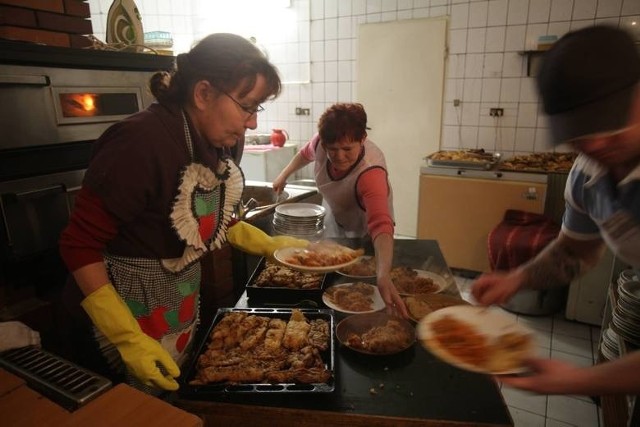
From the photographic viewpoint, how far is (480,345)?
1219mm

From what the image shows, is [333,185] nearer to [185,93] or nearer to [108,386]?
[185,93]

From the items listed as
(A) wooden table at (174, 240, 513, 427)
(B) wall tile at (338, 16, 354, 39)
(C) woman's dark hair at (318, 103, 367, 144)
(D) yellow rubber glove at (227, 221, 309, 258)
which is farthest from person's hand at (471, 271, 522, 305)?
(B) wall tile at (338, 16, 354, 39)

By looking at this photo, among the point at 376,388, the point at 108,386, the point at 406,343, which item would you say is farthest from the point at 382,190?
the point at 108,386

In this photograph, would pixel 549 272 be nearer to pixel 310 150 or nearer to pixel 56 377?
pixel 56 377

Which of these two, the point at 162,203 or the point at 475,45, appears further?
the point at 475,45

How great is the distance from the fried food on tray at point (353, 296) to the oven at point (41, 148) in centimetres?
109

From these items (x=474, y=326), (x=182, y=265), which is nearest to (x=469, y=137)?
(x=474, y=326)

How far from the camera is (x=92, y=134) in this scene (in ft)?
5.63

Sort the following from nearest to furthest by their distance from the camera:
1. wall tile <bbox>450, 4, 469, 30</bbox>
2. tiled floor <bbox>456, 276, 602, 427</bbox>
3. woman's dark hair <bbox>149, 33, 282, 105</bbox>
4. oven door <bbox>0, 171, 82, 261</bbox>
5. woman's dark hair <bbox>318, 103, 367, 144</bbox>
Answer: woman's dark hair <bbox>149, 33, 282, 105</bbox>
oven door <bbox>0, 171, 82, 261</bbox>
woman's dark hair <bbox>318, 103, 367, 144</bbox>
tiled floor <bbox>456, 276, 602, 427</bbox>
wall tile <bbox>450, 4, 469, 30</bbox>

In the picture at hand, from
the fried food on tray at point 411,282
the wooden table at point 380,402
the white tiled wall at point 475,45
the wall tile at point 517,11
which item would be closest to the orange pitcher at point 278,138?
the white tiled wall at point 475,45

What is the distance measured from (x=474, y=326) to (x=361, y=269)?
65 cm

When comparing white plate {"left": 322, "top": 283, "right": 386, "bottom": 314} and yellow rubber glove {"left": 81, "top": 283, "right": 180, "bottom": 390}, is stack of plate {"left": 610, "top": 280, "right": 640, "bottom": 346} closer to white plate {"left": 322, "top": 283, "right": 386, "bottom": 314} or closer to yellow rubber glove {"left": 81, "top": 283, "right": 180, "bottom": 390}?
white plate {"left": 322, "top": 283, "right": 386, "bottom": 314}

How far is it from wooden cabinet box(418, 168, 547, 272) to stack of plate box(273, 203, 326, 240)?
1990mm

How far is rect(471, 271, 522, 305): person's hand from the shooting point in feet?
4.70
